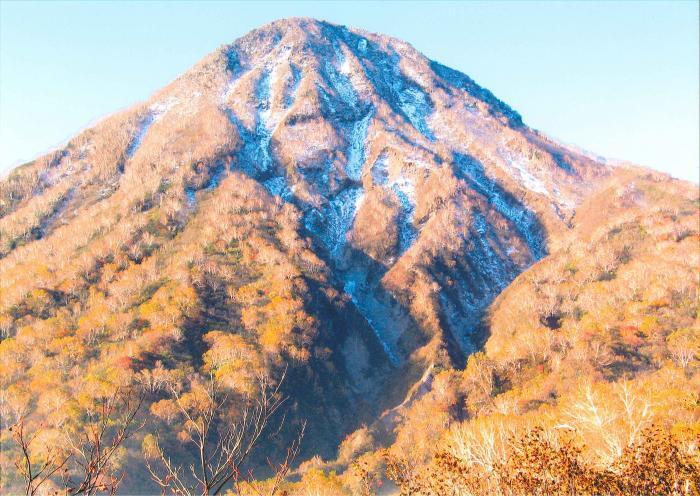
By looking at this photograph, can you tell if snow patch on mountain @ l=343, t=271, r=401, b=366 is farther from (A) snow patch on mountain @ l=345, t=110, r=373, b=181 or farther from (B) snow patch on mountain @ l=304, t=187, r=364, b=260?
(A) snow patch on mountain @ l=345, t=110, r=373, b=181

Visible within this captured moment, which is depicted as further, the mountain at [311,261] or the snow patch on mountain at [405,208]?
the snow patch on mountain at [405,208]

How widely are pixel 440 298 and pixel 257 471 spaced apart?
69.1 meters

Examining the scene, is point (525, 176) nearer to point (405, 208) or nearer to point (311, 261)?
point (405, 208)

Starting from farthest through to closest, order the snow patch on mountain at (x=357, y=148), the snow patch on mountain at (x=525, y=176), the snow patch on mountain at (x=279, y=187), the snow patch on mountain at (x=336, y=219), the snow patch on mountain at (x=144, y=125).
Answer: the snow patch on mountain at (x=525, y=176) → the snow patch on mountain at (x=357, y=148) → the snow patch on mountain at (x=144, y=125) → the snow patch on mountain at (x=279, y=187) → the snow patch on mountain at (x=336, y=219)

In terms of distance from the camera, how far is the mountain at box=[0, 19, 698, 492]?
92.8 metres

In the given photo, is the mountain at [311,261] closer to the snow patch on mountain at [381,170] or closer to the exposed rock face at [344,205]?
the exposed rock face at [344,205]

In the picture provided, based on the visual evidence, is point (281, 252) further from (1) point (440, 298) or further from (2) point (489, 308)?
(2) point (489, 308)

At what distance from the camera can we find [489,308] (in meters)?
136

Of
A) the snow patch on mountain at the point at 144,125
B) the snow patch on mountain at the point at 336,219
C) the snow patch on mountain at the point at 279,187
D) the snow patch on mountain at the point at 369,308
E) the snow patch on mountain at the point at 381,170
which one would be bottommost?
the snow patch on mountain at the point at 369,308

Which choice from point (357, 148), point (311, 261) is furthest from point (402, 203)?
point (311, 261)

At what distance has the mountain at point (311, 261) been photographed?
304 ft

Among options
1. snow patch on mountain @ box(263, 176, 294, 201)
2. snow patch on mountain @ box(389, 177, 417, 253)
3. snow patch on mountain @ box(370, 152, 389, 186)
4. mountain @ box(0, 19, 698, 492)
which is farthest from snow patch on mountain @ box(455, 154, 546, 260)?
snow patch on mountain @ box(263, 176, 294, 201)

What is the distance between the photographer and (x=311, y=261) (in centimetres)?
13000

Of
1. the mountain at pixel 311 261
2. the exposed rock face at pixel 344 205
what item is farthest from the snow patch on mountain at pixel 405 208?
the mountain at pixel 311 261
